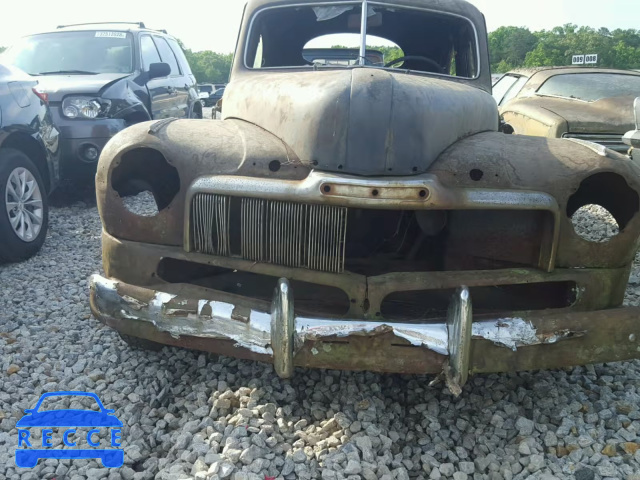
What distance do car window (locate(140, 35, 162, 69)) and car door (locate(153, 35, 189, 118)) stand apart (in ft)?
0.57

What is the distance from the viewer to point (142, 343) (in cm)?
329

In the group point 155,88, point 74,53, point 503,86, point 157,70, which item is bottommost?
point 503,86

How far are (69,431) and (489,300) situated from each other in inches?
86.3

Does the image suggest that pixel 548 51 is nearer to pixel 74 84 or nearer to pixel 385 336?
pixel 74 84

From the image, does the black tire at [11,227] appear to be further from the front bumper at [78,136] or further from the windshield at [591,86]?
the windshield at [591,86]

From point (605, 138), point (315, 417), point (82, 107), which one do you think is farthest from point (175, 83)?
point (315, 417)

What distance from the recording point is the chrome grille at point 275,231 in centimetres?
270

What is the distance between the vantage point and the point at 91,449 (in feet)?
8.38

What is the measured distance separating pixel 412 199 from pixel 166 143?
48.9 inches

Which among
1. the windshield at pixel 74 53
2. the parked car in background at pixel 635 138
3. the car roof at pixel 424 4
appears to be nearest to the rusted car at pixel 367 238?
the car roof at pixel 424 4

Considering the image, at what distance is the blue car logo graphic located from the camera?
2.51m

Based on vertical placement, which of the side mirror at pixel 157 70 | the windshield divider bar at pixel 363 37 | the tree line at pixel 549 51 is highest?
→ the windshield divider bar at pixel 363 37

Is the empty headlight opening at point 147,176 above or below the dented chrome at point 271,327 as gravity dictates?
above

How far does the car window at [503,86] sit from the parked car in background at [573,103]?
54 mm
